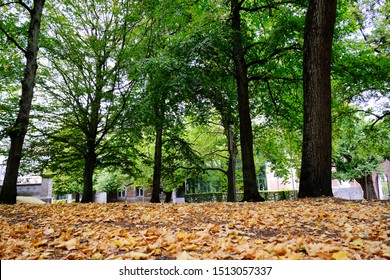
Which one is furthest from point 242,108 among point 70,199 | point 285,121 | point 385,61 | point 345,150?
point 70,199

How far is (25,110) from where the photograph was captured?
8.05 m

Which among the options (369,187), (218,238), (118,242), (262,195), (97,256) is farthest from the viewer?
(262,195)

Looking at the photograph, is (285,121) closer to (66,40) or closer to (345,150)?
(66,40)

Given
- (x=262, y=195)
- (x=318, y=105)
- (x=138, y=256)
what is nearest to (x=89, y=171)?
(x=318, y=105)

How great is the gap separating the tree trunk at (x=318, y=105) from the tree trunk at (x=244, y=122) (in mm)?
2114

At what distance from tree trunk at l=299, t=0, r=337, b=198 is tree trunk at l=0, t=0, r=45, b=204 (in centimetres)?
766

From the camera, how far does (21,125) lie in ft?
25.7

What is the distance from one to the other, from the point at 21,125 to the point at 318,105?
7898mm

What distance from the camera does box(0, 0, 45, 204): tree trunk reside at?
7.71 meters

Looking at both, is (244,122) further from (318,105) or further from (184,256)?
(184,256)

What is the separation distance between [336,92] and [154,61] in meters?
8.35

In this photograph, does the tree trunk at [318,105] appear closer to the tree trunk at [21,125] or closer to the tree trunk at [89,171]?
the tree trunk at [21,125]

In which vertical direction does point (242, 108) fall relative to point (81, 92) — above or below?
below

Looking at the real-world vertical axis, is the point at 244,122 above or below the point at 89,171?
above
